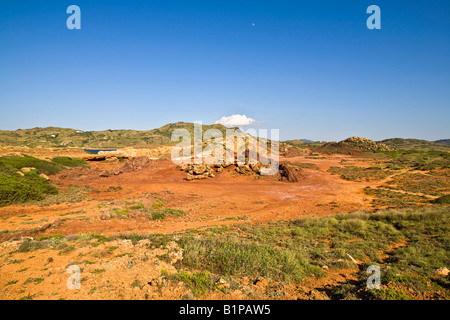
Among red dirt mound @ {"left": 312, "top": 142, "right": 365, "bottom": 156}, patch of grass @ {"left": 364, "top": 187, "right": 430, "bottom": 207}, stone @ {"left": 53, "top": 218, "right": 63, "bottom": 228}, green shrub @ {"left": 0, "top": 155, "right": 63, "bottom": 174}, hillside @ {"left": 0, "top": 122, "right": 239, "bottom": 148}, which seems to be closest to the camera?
stone @ {"left": 53, "top": 218, "right": 63, "bottom": 228}

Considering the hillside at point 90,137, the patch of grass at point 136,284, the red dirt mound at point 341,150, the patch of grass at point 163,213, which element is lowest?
the patch of grass at point 163,213

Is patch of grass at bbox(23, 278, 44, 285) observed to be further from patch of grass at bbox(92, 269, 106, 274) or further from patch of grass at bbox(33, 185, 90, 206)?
patch of grass at bbox(33, 185, 90, 206)

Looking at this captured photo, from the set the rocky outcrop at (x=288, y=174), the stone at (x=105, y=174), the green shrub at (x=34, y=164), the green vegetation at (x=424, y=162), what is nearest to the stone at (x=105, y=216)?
the stone at (x=105, y=174)

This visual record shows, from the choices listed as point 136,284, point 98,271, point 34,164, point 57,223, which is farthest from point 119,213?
point 34,164

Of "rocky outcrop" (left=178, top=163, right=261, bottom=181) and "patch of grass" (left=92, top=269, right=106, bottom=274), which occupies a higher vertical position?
"rocky outcrop" (left=178, top=163, right=261, bottom=181)

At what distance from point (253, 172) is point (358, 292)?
26.5 meters

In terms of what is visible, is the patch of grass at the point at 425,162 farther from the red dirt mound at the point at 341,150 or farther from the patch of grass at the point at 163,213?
the patch of grass at the point at 163,213

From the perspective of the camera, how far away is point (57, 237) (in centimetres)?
909

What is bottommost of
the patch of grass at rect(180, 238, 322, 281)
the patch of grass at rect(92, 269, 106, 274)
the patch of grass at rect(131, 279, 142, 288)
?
the patch of grass at rect(180, 238, 322, 281)

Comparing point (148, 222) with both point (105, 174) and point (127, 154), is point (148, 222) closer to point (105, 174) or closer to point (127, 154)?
point (105, 174)

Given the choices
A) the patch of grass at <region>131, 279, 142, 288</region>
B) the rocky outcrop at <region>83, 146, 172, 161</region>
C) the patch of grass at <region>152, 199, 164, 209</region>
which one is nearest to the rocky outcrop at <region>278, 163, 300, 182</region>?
the patch of grass at <region>152, 199, 164, 209</region>

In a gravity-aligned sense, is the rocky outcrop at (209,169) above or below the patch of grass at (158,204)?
above
